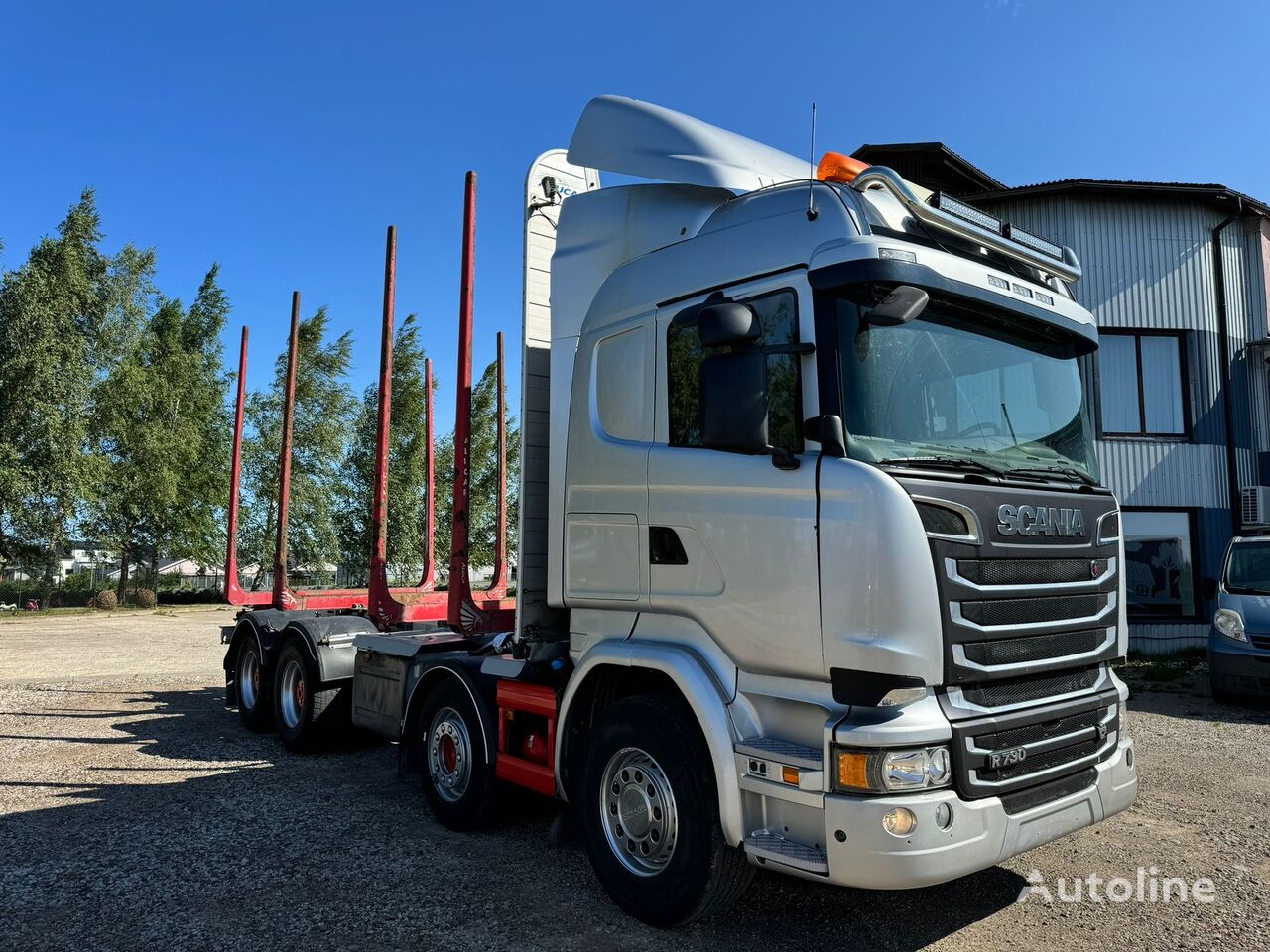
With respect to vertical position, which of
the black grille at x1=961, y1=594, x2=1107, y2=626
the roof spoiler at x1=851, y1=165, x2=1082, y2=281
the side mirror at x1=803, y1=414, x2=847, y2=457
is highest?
the roof spoiler at x1=851, y1=165, x2=1082, y2=281

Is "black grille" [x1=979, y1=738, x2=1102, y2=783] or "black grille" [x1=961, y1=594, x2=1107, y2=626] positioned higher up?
"black grille" [x1=961, y1=594, x2=1107, y2=626]

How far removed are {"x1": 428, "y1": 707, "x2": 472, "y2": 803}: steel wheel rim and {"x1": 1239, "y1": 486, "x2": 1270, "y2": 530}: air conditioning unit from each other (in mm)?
14436

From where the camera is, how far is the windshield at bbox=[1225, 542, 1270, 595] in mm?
10250

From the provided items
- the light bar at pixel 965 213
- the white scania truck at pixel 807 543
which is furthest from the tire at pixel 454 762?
the light bar at pixel 965 213

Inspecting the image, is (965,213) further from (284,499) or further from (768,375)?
(284,499)

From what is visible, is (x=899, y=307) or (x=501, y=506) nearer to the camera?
(x=899, y=307)

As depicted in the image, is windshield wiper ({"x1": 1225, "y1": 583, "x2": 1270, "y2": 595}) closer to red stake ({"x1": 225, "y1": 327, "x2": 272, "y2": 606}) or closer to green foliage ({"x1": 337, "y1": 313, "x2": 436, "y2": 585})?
red stake ({"x1": 225, "y1": 327, "x2": 272, "y2": 606})

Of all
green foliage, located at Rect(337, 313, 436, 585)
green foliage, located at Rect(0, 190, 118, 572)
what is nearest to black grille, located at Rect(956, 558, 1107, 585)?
green foliage, located at Rect(337, 313, 436, 585)

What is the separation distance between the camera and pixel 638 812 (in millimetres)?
4125

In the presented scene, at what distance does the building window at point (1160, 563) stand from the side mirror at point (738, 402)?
13.5 metres

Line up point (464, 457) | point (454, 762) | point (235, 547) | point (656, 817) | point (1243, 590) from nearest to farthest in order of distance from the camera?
1. point (656, 817)
2. point (454, 762)
3. point (464, 457)
4. point (1243, 590)
5. point (235, 547)

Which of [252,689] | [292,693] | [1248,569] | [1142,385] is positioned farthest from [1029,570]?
[1142,385]

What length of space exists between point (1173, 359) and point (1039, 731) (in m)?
14.5

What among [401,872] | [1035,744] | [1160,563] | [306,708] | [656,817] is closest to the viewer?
[1035,744]
